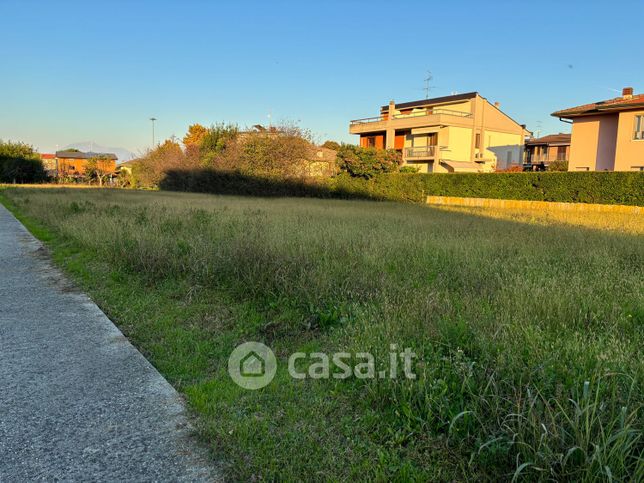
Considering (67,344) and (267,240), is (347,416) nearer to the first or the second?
(67,344)

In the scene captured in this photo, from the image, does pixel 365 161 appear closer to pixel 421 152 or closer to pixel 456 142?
pixel 421 152

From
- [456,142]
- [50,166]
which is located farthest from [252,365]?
[50,166]

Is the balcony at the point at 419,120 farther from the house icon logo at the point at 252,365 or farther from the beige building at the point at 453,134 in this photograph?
the house icon logo at the point at 252,365

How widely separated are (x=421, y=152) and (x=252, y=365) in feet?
140

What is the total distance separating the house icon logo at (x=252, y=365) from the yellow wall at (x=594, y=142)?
30067 millimetres

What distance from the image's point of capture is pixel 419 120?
141 feet

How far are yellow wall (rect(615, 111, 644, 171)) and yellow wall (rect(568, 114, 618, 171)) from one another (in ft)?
5.48

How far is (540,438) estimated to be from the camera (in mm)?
2023

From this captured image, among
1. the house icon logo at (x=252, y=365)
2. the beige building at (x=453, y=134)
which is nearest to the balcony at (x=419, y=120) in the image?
the beige building at (x=453, y=134)

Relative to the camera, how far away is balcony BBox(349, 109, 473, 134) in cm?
4144

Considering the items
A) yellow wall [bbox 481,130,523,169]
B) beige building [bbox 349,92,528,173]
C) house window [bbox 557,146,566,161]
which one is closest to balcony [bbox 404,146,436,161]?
beige building [bbox 349,92,528,173]

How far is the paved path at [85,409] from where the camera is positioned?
217 centimetres

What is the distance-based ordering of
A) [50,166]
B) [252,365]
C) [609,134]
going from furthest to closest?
[50,166] → [609,134] → [252,365]

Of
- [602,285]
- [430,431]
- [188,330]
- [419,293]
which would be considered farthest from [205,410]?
[602,285]
